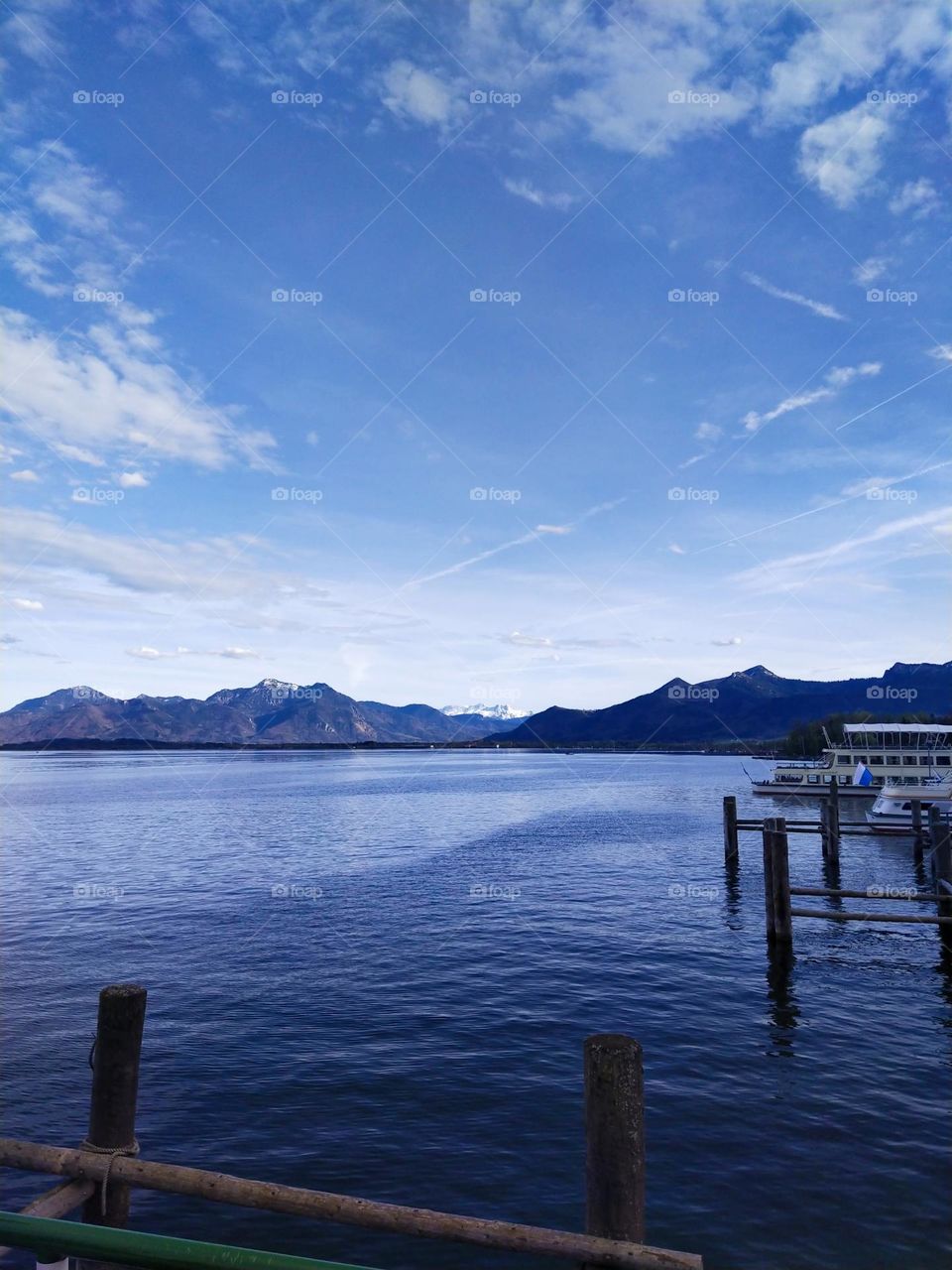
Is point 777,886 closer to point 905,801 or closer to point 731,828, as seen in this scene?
point 731,828

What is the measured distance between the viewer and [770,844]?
2384 cm

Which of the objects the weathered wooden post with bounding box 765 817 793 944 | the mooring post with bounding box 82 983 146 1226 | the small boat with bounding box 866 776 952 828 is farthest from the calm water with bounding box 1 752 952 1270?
the small boat with bounding box 866 776 952 828

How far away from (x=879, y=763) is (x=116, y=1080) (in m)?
98.0

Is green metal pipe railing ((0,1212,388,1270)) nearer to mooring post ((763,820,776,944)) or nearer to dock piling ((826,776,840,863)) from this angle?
mooring post ((763,820,776,944))

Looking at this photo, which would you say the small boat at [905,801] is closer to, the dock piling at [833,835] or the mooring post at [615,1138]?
the dock piling at [833,835]

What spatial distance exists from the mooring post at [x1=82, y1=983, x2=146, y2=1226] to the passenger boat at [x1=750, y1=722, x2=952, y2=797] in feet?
269

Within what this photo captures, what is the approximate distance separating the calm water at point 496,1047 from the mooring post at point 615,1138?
602 centimetres

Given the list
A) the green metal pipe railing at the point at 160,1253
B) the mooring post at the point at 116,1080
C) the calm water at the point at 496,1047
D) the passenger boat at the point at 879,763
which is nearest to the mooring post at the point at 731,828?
the calm water at the point at 496,1047

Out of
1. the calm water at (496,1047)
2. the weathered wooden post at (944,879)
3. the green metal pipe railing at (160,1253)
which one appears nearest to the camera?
the green metal pipe railing at (160,1253)

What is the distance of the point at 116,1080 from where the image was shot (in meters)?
8.03

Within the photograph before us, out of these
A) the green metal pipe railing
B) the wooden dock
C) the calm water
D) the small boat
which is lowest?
the calm water

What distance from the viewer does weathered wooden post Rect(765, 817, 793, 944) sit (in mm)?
23748

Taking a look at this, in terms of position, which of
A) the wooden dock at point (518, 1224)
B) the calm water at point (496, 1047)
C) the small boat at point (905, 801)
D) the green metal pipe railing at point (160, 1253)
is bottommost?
the calm water at point (496, 1047)

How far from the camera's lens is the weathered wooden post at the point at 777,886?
77.9ft
